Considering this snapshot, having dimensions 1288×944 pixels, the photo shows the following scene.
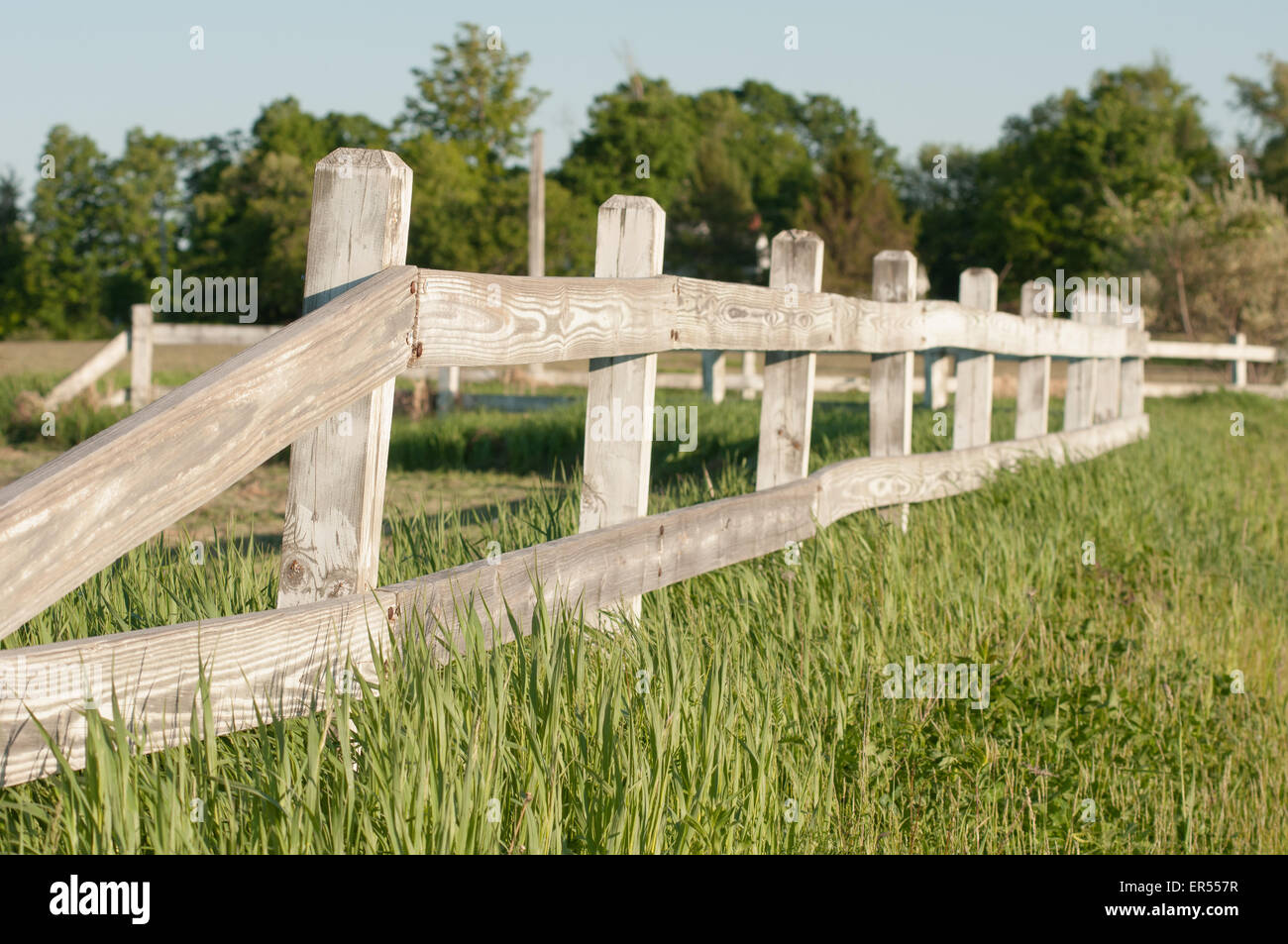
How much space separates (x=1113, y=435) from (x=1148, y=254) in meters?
25.4

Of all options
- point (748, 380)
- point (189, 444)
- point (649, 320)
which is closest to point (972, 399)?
point (649, 320)

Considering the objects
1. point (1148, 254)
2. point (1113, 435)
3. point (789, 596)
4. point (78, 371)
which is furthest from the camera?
point (1148, 254)

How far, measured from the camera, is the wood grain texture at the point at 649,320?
9.29ft

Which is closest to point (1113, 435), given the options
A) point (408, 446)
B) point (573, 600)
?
point (408, 446)

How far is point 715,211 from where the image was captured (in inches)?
2363

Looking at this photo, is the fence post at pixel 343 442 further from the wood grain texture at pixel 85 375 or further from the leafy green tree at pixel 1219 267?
the leafy green tree at pixel 1219 267

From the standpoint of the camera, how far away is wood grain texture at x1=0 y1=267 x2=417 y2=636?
1.80 metres

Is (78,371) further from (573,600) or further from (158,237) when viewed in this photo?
(158,237)

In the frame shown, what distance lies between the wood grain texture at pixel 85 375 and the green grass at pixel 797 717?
10.4 metres

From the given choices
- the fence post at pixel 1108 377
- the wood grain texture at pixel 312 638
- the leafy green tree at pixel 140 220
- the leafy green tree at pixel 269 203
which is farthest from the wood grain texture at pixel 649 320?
the leafy green tree at pixel 140 220

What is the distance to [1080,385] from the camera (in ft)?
32.1

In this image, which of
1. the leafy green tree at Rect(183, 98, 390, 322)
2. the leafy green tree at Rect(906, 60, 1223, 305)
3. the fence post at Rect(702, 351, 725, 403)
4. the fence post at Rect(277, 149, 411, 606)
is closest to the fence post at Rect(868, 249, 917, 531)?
the fence post at Rect(277, 149, 411, 606)

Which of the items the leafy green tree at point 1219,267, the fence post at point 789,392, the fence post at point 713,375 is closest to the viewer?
the fence post at point 789,392

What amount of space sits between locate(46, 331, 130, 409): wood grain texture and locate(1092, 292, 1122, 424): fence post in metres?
10.6
